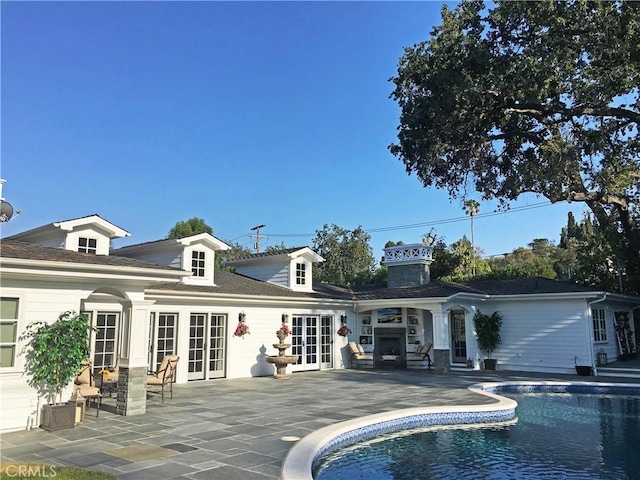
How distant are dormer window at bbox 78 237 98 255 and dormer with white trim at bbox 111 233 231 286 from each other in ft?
7.93

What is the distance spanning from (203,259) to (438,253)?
18029 mm

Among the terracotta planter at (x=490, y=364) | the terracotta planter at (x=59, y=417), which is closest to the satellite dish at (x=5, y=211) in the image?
the terracotta planter at (x=59, y=417)

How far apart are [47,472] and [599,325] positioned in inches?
697

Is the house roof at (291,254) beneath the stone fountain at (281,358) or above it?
above

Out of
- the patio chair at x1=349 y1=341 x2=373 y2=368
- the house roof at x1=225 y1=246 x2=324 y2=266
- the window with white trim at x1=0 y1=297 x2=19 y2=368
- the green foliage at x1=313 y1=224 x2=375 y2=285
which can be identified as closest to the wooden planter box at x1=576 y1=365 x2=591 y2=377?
the patio chair at x1=349 y1=341 x2=373 y2=368

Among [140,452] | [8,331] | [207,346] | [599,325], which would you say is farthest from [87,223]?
[599,325]

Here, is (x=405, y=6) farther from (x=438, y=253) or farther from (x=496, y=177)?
(x=438, y=253)

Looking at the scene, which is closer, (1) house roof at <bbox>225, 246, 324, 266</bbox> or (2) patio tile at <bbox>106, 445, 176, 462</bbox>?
(2) patio tile at <bbox>106, 445, 176, 462</bbox>

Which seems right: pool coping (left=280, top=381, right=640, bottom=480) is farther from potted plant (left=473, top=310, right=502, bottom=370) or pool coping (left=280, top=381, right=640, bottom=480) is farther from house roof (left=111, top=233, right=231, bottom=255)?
house roof (left=111, top=233, right=231, bottom=255)

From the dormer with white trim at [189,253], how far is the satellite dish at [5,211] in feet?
15.6

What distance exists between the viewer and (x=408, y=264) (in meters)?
20.0

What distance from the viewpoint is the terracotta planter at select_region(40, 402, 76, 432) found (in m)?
7.14

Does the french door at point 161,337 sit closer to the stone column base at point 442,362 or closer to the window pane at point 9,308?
the window pane at point 9,308

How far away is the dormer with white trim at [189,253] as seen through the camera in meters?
15.1
